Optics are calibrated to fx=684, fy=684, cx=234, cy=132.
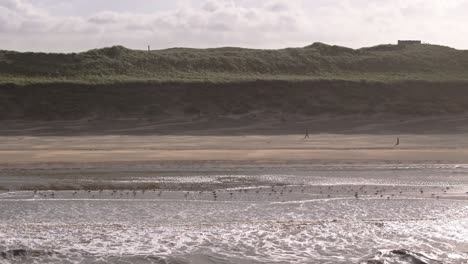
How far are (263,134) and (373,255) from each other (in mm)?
23767

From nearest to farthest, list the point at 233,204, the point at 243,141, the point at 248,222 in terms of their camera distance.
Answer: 1. the point at 248,222
2. the point at 233,204
3. the point at 243,141

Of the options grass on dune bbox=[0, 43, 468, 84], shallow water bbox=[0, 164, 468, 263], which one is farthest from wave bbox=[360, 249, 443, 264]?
grass on dune bbox=[0, 43, 468, 84]

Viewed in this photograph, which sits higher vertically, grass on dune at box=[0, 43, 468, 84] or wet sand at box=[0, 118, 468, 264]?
grass on dune at box=[0, 43, 468, 84]

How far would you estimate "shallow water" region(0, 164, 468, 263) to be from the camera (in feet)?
35.3

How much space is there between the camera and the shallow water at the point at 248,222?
10.8 metres

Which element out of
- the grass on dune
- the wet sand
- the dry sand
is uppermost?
the grass on dune

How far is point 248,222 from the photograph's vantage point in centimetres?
1327

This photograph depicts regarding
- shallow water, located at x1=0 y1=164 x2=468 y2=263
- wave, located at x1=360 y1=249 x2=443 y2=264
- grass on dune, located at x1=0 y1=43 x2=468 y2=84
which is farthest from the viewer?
grass on dune, located at x1=0 y1=43 x2=468 y2=84

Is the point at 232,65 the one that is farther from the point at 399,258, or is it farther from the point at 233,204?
the point at 399,258

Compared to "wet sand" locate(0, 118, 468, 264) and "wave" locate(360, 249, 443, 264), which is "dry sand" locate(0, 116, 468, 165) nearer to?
"wet sand" locate(0, 118, 468, 264)

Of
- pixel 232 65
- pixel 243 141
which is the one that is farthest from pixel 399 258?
pixel 232 65

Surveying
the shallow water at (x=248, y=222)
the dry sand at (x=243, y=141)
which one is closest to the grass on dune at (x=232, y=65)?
the dry sand at (x=243, y=141)

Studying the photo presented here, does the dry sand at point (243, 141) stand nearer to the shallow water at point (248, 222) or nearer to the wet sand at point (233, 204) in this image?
the wet sand at point (233, 204)

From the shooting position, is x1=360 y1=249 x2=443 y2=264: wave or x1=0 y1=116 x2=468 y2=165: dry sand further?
x1=0 y1=116 x2=468 y2=165: dry sand
